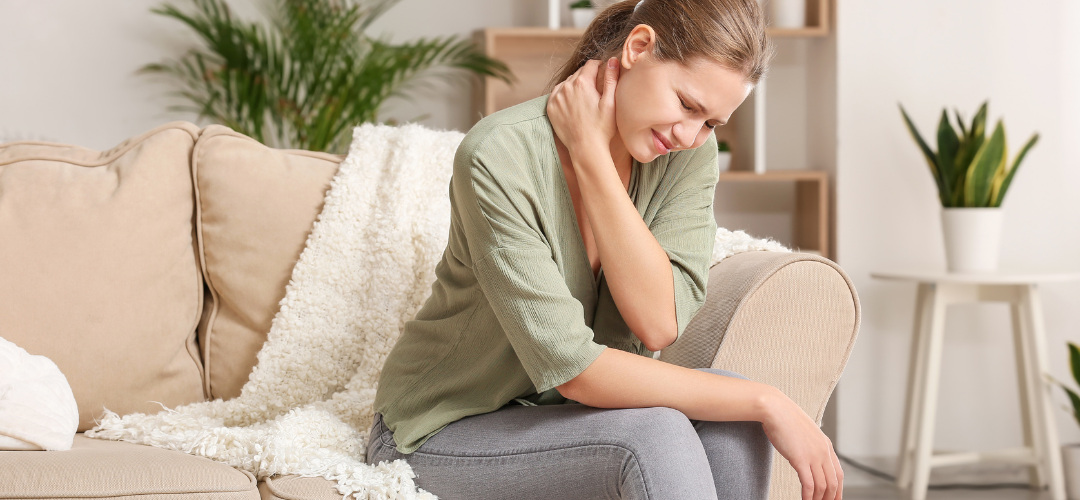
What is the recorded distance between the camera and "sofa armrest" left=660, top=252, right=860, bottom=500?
46.4 inches

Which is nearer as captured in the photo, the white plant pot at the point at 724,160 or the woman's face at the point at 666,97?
the woman's face at the point at 666,97

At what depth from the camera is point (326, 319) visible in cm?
145

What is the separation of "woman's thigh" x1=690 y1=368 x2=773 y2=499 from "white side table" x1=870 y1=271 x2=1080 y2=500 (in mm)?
1478

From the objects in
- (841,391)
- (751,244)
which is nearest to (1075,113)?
(841,391)

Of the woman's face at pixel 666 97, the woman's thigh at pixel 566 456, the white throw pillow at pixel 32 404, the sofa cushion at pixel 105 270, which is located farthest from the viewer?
the sofa cushion at pixel 105 270

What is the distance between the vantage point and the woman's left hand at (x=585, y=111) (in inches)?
39.7

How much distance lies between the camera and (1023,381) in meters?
2.40

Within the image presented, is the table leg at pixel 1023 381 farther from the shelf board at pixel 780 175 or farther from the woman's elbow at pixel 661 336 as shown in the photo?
the woman's elbow at pixel 661 336

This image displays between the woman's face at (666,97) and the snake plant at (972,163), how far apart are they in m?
1.53

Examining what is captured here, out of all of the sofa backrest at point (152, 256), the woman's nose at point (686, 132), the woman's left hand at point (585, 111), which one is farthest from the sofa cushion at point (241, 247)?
the woman's nose at point (686, 132)

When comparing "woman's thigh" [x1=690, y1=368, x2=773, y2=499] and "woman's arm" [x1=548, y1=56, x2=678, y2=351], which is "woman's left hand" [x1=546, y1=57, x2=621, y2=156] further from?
"woman's thigh" [x1=690, y1=368, x2=773, y2=499]

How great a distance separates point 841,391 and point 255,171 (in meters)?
1.93

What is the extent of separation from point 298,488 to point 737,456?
544 millimetres

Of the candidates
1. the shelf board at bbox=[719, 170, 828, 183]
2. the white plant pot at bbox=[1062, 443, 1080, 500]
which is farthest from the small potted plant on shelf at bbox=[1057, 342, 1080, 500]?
the shelf board at bbox=[719, 170, 828, 183]
